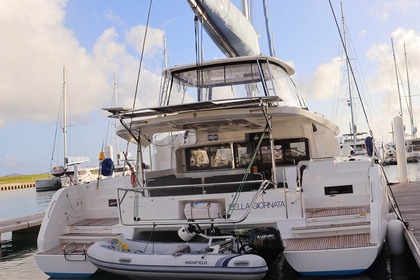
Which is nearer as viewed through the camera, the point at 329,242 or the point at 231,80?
the point at 329,242

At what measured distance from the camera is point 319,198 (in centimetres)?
708

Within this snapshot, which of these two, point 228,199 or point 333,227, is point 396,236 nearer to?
point 333,227

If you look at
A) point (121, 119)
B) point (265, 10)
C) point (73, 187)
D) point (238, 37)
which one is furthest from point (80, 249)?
point (265, 10)

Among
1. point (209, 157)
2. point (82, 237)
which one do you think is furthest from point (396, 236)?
point (82, 237)

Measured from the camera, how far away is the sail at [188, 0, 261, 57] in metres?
8.37

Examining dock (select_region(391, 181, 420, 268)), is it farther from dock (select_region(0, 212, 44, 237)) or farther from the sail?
dock (select_region(0, 212, 44, 237))

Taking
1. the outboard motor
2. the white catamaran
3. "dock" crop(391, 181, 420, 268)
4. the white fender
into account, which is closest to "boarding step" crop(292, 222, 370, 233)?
the white catamaran

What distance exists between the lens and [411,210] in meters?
9.86

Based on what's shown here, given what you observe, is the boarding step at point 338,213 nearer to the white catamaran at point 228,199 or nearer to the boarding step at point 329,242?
the white catamaran at point 228,199

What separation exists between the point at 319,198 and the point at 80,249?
393 centimetres

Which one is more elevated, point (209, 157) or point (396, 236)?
point (209, 157)

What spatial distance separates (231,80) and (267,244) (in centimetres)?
389

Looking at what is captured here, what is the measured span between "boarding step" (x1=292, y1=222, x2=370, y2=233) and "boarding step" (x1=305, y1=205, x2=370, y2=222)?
107mm

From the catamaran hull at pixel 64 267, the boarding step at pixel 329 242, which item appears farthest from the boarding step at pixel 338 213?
the catamaran hull at pixel 64 267
